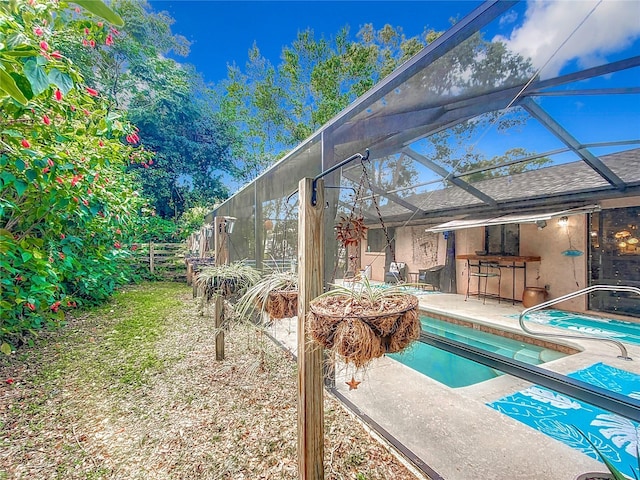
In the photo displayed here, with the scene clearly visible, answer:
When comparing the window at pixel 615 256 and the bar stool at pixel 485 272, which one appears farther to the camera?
the bar stool at pixel 485 272

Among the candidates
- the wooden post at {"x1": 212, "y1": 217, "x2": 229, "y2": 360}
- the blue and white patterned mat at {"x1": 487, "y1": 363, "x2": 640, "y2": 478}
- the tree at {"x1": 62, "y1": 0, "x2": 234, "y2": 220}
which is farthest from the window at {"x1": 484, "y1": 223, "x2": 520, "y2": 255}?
the tree at {"x1": 62, "y1": 0, "x2": 234, "y2": 220}

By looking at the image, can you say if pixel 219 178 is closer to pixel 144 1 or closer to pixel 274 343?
pixel 144 1

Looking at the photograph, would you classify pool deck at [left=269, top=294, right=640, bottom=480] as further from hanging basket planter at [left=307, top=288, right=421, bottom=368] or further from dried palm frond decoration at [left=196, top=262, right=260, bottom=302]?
dried palm frond decoration at [left=196, top=262, right=260, bottom=302]

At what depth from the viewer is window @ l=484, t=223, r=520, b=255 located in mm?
6309

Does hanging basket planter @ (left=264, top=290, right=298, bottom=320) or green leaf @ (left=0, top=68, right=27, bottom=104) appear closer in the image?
green leaf @ (left=0, top=68, right=27, bottom=104)

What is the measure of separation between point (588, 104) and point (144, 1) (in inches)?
547

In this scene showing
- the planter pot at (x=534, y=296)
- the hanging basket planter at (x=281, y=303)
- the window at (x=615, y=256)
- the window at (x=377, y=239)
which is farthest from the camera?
the window at (x=377, y=239)

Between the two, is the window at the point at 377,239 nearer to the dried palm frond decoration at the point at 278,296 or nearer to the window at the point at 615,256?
the window at the point at 615,256

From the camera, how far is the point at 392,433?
2047mm

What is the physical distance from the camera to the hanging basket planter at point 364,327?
124 centimetres

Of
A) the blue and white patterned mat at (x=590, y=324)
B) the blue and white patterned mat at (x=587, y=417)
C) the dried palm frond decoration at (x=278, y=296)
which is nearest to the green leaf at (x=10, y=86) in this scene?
the dried palm frond decoration at (x=278, y=296)

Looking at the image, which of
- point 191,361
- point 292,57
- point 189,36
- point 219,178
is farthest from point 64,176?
point 189,36

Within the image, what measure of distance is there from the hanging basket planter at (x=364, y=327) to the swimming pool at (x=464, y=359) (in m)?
2.28

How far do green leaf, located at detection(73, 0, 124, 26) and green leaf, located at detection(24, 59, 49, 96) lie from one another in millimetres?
377
